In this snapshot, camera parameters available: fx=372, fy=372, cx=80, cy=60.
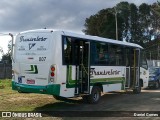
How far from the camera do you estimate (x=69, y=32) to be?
1538 centimetres

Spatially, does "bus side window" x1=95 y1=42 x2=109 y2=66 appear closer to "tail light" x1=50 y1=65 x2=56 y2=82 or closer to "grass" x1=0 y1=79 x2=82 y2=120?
"grass" x1=0 y1=79 x2=82 y2=120

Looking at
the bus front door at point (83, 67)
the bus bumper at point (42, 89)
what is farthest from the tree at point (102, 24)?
the bus bumper at point (42, 89)

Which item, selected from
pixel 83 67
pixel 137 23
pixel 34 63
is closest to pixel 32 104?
pixel 34 63

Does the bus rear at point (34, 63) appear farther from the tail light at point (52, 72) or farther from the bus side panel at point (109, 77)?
the bus side panel at point (109, 77)

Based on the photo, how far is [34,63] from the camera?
14695 millimetres

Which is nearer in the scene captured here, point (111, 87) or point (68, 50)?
point (68, 50)

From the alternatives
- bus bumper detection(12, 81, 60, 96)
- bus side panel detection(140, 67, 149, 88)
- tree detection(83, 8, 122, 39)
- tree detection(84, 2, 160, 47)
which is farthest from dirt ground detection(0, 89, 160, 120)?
tree detection(84, 2, 160, 47)

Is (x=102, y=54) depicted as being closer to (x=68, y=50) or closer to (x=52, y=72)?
(x=68, y=50)

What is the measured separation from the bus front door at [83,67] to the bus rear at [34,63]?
6.20 ft

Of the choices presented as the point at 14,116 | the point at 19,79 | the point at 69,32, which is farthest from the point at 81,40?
the point at 14,116

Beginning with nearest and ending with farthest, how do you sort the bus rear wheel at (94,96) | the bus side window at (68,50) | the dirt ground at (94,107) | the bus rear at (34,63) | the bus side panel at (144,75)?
the dirt ground at (94,107) < the bus rear at (34,63) < the bus side window at (68,50) < the bus rear wheel at (94,96) < the bus side panel at (144,75)

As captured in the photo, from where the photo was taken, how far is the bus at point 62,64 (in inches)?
565

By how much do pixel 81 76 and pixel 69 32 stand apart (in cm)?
206

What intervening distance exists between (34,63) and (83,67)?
2510 mm
